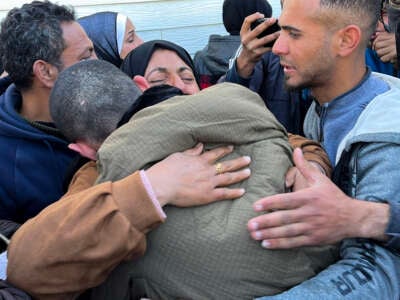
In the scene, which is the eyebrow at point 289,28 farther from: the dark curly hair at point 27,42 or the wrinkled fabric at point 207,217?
the dark curly hair at point 27,42

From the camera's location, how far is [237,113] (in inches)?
55.9

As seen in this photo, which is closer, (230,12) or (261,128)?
(261,128)

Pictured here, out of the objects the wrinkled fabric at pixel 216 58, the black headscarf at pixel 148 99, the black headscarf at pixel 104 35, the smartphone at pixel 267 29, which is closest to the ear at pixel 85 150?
the black headscarf at pixel 148 99

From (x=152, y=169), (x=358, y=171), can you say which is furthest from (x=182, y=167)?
(x=358, y=171)

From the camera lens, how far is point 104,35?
329 centimetres

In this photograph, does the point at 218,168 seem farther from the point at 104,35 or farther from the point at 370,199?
the point at 104,35

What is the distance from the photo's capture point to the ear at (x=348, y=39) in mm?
1825

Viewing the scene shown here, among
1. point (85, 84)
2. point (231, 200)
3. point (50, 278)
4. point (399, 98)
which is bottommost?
point (50, 278)

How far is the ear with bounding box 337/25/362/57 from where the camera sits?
1.83 m

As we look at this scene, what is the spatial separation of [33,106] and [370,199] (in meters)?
1.40

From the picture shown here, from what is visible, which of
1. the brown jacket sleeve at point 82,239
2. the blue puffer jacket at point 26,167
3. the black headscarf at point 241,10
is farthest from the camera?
the black headscarf at point 241,10

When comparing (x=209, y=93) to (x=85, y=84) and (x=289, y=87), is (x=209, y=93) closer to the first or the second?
(x=85, y=84)

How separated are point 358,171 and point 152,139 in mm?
627

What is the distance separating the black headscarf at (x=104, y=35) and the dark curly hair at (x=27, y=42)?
0.98 m
